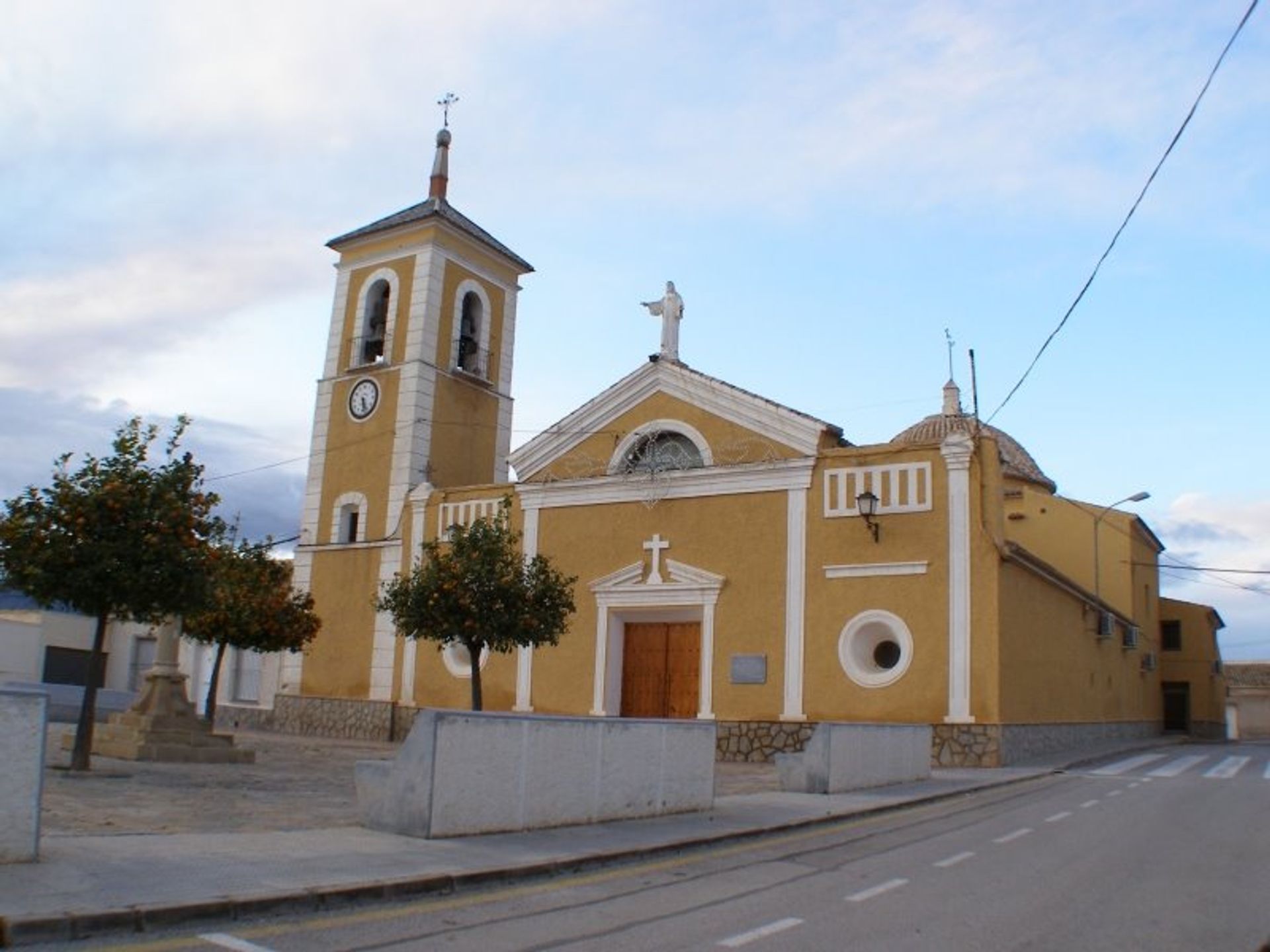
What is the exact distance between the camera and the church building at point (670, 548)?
21.3 metres

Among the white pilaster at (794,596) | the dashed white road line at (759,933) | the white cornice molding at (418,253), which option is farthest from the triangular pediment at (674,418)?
the dashed white road line at (759,933)

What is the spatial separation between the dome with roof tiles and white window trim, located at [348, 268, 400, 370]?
1462cm

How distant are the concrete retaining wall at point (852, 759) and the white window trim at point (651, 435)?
344 inches

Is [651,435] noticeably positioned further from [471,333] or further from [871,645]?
[471,333]

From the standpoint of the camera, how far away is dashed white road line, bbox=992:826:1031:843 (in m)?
11.4

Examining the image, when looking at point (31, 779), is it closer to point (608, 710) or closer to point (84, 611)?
point (84, 611)

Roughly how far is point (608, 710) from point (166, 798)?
1351 centimetres

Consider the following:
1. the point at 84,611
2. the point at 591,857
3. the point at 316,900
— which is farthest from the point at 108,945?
the point at 84,611

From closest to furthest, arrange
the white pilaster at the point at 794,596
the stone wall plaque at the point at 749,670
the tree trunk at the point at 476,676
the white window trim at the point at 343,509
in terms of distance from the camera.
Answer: the tree trunk at the point at 476,676, the white pilaster at the point at 794,596, the stone wall plaque at the point at 749,670, the white window trim at the point at 343,509

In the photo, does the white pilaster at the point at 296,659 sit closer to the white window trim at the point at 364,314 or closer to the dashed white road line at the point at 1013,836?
the white window trim at the point at 364,314

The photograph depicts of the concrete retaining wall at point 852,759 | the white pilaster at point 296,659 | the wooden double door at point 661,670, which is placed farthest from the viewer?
the white pilaster at point 296,659

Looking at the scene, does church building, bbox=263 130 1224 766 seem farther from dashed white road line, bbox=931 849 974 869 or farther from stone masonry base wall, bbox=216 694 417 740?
dashed white road line, bbox=931 849 974 869

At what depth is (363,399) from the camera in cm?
3073

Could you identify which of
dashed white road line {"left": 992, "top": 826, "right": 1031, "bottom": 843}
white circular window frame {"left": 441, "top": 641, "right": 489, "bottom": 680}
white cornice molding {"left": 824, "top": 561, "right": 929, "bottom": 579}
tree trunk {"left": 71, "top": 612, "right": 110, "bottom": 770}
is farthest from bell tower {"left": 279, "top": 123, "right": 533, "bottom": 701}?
dashed white road line {"left": 992, "top": 826, "right": 1031, "bottom": 843}
